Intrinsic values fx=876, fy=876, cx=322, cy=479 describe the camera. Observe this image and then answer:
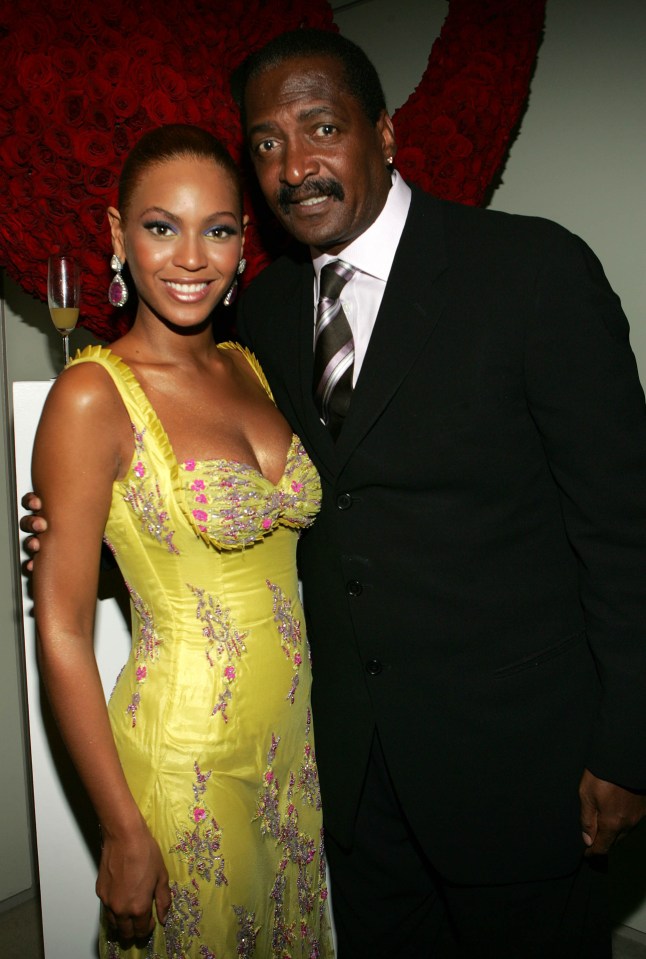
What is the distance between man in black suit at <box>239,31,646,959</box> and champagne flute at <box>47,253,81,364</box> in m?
0.41

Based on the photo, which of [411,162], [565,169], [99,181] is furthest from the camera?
[565,169]

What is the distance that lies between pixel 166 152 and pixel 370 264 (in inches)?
16.7

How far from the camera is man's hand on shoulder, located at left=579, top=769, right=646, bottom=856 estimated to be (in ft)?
5.15

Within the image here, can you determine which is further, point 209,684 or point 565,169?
point 565,169

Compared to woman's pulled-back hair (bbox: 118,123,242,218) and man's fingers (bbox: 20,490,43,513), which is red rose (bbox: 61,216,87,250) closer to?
woman's pulled-back hair (bbox: 118,123,242,218)

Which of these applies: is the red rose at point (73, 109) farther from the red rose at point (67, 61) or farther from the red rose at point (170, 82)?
the red rose at point (170, 82)

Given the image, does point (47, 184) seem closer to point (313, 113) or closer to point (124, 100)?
point (124, 100)

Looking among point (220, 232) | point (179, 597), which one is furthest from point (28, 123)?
point (179, 597)

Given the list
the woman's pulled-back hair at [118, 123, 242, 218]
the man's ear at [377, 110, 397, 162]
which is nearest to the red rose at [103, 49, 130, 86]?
the woman's pulled-back hair at [118, 123, 242, 218]

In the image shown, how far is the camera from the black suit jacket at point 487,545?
1.49 meters

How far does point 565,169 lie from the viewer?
2.58m

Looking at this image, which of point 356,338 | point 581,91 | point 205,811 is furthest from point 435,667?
point 581,91

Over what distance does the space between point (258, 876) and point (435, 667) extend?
19.9 inches

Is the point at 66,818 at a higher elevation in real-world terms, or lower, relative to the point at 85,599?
lower
